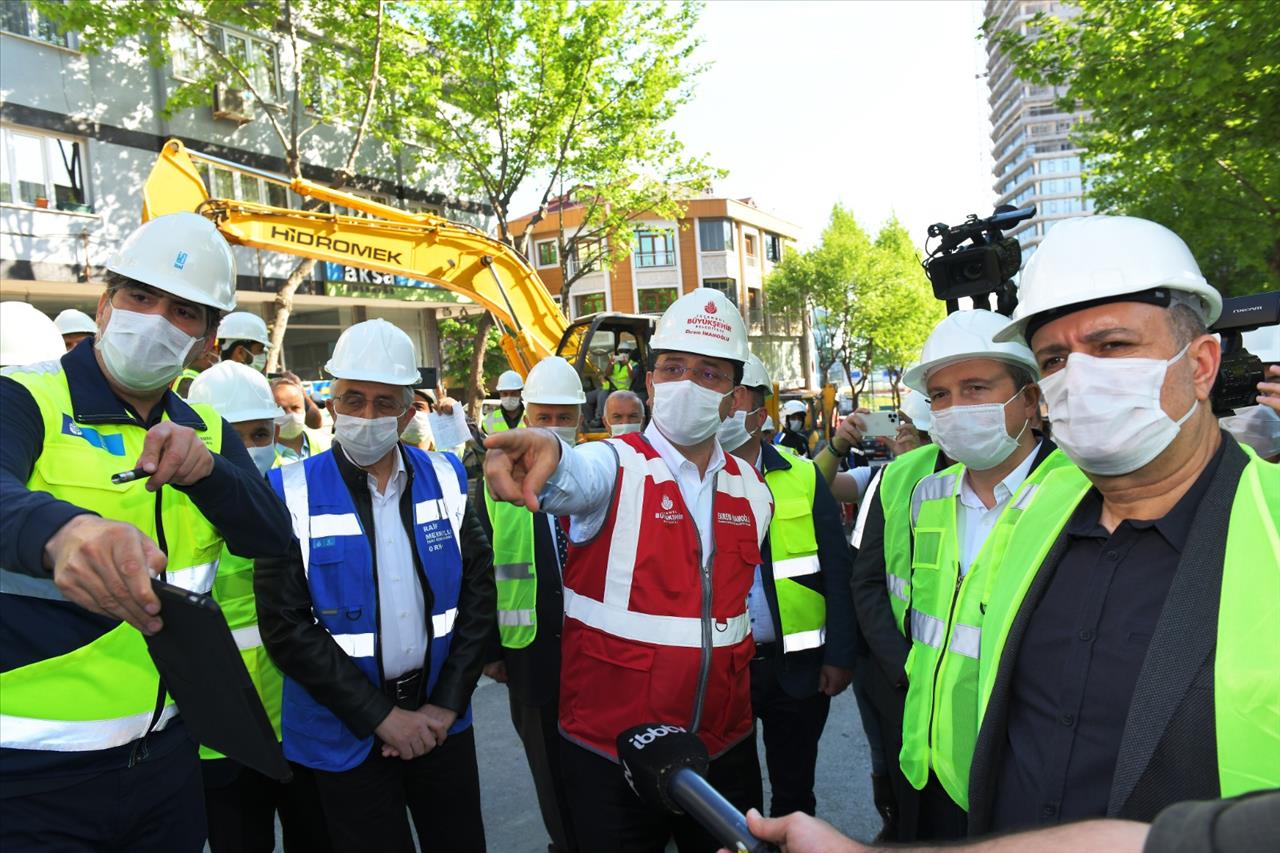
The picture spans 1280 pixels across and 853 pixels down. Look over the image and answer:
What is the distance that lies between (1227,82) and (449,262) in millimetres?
9102

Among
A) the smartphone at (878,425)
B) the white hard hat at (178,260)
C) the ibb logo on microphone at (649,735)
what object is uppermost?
the white hard hat at (178,260)

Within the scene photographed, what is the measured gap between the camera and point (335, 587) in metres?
2.74

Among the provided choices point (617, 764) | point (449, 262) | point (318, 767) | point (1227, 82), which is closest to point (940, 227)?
point (617, 764)

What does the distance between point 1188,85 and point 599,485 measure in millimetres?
9465

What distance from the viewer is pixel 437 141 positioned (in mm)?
18094

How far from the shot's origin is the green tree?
826cm

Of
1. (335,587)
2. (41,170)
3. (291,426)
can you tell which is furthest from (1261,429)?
(41,170)

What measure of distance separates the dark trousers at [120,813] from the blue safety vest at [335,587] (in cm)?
55

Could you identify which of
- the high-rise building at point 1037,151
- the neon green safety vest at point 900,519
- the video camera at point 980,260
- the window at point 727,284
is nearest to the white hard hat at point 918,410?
the video camera at point 980,260

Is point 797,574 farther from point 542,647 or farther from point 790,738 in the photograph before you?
point 542,647

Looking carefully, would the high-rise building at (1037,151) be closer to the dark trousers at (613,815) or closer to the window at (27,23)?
the window at (27,23)

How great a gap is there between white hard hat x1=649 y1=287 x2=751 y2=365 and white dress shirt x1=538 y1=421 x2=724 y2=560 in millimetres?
317

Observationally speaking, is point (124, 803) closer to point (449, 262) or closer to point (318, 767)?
point (318, 767)

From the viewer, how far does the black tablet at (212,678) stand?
147 cm
